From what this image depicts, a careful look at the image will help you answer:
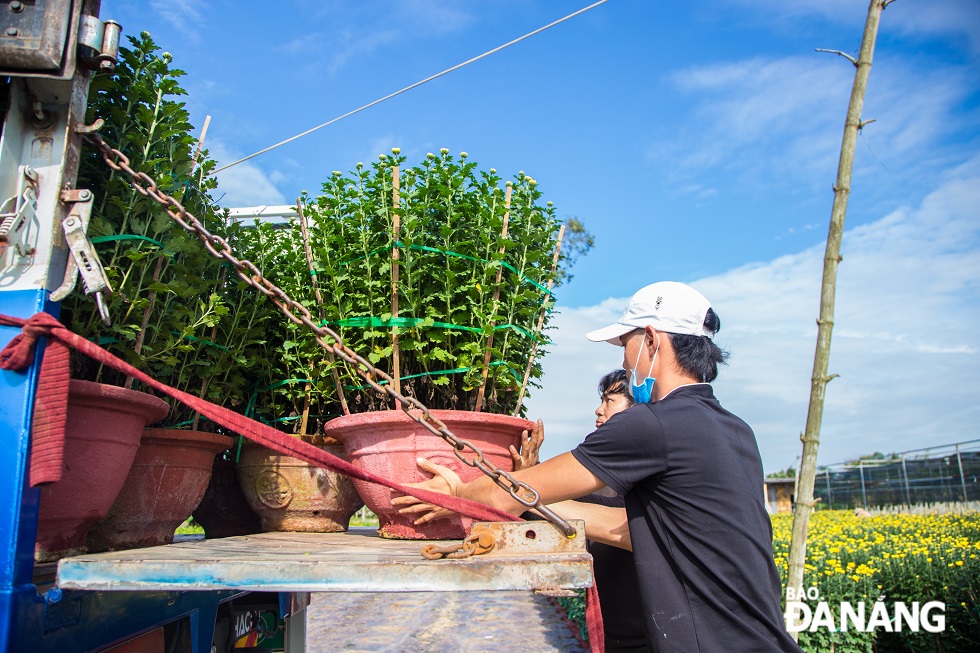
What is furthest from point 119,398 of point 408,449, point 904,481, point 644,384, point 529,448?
point 904,481

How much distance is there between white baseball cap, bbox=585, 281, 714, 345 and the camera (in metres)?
2.23

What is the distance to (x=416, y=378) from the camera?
2.79 metres

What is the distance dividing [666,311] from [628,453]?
54 centimetres

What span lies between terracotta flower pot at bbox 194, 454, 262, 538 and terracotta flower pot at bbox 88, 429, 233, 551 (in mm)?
662

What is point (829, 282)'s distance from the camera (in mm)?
3379

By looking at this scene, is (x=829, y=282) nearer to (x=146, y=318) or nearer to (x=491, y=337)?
(x=491, y=337)

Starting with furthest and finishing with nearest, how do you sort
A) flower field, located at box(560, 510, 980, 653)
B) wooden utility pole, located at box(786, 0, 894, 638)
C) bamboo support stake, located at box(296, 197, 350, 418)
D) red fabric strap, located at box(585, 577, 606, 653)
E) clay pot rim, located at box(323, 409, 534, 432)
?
1. flower field, located at box(560, 510, 980, 653)
2. wooden utility pole, located at box(786, 0, 894, 638)
3. bamboo support stake, located at box(296, 197, 350, 418)
4. clay pot rim, located at box(323, 409, 534, 432)
5. red fabric strap, located at box(585, 577, 606, 653)

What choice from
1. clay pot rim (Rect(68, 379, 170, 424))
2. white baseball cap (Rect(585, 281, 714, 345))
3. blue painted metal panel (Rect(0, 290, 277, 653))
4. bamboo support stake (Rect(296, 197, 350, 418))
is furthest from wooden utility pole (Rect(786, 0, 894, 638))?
blue painted metal panel (Rect(0, 290, 277, 653))

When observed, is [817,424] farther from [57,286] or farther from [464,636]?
[464,636]

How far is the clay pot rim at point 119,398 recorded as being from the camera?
1737 millimetres

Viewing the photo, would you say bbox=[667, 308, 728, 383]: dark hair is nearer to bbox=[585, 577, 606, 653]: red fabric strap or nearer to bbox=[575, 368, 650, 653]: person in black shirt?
bbox=[575, 368, 650, 653]: person in black shirt

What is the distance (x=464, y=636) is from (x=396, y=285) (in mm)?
5936

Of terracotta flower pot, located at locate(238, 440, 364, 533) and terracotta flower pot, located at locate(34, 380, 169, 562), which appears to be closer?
terracotta flower pot, located at locate(34, 380, 169, 562)

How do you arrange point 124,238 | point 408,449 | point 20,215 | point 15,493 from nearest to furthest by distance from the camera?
point 15,493, point 20,215, point 124,238, point 408,449
